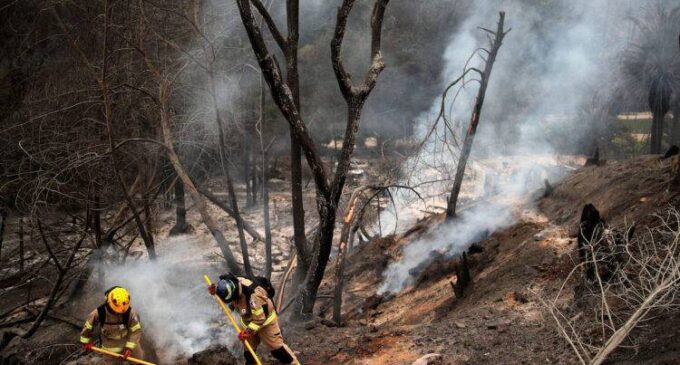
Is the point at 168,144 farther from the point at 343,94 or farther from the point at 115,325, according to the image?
the point at 343,94

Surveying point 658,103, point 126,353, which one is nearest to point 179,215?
point 126,353

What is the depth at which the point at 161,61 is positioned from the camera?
388 inches

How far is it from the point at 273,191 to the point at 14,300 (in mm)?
13123

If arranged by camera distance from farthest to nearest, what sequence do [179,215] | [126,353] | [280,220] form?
[280,220], [179,215], [126,353]

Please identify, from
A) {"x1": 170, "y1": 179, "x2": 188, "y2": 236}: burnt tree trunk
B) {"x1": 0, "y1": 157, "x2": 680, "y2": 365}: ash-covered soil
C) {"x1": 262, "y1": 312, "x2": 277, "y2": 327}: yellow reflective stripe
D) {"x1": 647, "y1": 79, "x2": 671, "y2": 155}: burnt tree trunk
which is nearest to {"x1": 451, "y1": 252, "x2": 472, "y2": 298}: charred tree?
{"x1": 0, "y1": 157, "x2": 680, "y2": 365}: ash-covered soil

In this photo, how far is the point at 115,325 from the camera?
6109 millimetres

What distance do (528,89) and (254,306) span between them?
74.3 feet

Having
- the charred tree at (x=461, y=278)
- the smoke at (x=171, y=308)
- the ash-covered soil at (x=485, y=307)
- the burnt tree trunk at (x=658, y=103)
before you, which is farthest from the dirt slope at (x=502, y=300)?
the burnt tree trunk at (x=658, y=103)

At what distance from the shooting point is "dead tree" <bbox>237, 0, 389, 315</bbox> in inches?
240

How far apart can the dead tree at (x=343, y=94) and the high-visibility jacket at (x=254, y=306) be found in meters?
1.60

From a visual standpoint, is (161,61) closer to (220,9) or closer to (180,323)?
(220,9)

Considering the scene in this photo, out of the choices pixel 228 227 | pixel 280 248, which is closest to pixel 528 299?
pixel 280 248

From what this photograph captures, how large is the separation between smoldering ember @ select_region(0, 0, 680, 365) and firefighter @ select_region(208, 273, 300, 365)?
26 millimetres

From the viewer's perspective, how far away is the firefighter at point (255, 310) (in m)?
5.67
